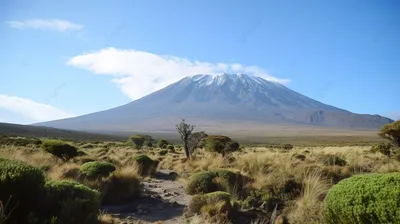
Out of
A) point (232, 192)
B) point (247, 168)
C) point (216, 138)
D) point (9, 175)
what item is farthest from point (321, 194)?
point (216, 138)

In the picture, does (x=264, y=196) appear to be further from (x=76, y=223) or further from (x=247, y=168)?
(x=76, y=223)

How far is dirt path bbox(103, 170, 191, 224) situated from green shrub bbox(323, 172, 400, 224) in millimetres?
3868

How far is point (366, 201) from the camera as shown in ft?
15.5

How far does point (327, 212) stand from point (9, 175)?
4.79m

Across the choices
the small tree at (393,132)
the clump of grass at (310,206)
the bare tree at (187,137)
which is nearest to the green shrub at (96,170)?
the clump of grass at (310,206)

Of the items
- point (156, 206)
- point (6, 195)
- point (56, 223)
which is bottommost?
point (156, 206)

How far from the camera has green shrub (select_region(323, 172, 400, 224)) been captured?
443 cm

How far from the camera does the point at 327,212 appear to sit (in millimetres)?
5254

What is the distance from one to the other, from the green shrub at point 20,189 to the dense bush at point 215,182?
537 cm

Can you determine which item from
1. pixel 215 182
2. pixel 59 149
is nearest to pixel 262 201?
pixel 215 182

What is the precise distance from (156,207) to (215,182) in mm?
1966

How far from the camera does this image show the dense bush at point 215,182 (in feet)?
33.1

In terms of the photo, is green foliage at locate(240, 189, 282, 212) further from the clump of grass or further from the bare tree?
the bare tree

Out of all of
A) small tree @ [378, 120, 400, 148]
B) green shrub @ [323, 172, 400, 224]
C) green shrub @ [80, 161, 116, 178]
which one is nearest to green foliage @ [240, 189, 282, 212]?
green shrub @ [323, 172, 400, 224]
